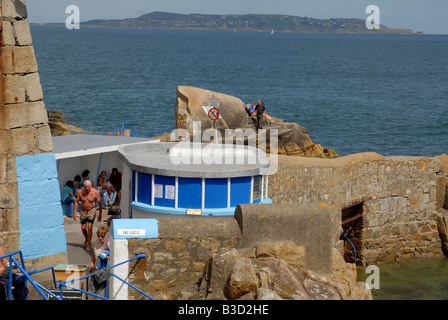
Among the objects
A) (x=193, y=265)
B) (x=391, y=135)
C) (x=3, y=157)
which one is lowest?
(x=391, y=135)

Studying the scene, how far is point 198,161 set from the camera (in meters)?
15.1

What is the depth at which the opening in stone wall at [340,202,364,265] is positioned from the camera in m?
22.0

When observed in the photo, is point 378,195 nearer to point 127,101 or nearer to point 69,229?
point 69,229

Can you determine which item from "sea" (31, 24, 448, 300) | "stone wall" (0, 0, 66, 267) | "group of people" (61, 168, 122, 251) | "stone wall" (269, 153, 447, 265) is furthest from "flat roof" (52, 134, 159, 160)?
"sea" (31, 24, 448, 300)

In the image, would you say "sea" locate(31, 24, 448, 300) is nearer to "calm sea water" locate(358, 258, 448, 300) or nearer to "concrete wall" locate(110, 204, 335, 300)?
"calm sea water" locate(358, 258, 448, 300)

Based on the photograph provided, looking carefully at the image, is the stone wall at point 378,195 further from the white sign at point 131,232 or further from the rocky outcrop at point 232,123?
the white sign at point 131,232

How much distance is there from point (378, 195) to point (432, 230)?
113 inches

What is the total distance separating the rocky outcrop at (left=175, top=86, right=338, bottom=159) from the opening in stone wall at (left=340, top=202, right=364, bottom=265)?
397 centimetres

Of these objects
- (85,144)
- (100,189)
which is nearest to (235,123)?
(100,189)

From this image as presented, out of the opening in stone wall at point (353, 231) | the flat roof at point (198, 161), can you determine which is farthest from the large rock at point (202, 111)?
the flat roof at point (198, 161)

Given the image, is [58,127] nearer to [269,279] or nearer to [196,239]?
[196,239]

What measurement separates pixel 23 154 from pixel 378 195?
1368 cm
